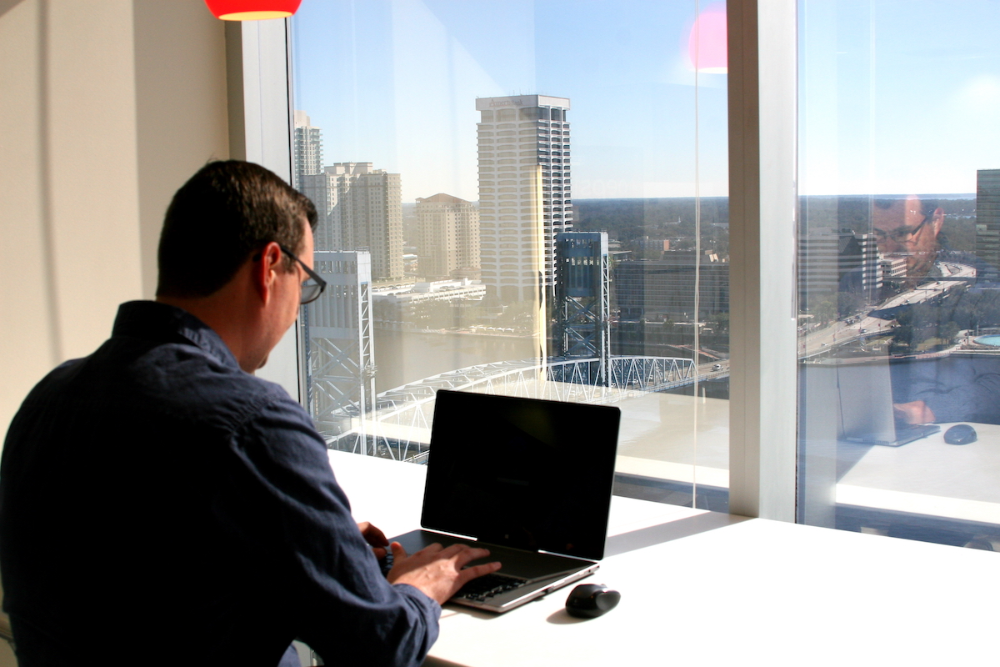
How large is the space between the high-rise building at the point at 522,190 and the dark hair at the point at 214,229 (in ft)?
5.02

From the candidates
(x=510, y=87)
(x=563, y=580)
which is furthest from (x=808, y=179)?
(x=563, y=580)

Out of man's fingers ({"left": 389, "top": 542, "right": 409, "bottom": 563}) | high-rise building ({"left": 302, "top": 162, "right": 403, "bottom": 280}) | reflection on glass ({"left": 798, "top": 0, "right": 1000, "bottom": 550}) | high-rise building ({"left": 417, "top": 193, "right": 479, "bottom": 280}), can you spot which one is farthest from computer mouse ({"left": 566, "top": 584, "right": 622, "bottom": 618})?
high-rise building ({"left": 302, "top": 162, "right": 403, "bottom": 280})

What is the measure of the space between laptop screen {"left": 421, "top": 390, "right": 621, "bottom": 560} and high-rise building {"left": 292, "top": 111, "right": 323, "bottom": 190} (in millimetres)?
1667

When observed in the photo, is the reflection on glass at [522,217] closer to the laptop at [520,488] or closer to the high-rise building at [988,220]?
the laptop at [520,488]

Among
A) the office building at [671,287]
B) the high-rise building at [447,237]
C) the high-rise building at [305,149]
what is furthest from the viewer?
the high-rise building at [305,149]

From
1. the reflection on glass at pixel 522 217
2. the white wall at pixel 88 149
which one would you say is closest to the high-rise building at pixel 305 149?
the reflection on glass at pixel 522 217

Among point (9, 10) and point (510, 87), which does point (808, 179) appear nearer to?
point (510, 87)

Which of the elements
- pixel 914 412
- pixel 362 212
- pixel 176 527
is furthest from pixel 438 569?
pixel 362 212

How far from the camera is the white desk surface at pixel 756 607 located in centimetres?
140

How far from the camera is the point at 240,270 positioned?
1216 millimetres

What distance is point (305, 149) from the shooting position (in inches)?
128

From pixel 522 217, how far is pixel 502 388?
0.61 meters

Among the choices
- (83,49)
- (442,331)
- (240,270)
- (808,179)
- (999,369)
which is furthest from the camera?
(442,331)

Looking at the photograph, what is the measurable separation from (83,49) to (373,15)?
1.00 meters
